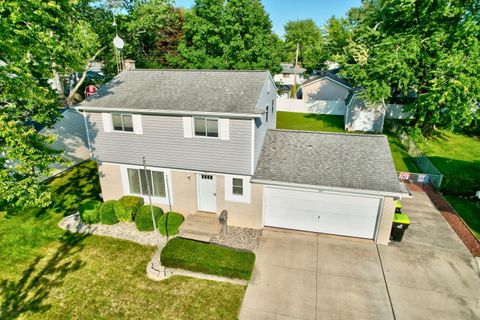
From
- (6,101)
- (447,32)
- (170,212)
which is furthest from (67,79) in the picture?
(447,32)

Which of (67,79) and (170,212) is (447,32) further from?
(67,79)

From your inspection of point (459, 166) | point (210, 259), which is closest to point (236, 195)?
point (210, 259)

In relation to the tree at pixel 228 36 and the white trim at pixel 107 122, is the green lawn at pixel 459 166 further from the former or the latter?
the tree at pixel 228 36

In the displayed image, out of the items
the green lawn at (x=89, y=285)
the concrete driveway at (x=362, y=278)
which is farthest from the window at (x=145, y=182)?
the concrete driveway at (x=362, y=278)

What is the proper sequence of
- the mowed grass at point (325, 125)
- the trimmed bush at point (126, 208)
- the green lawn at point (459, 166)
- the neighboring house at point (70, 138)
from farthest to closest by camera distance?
the mowed grass at point (325, 125), the neighboring house at point (70, 138), the green lawn at point (459, 166), the trimmed bush at point (126, 208)

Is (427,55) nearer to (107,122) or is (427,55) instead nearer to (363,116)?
(363,116)

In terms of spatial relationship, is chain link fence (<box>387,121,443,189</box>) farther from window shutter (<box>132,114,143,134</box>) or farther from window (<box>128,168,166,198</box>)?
window shutter (<box>132,114,143,134</box>)
